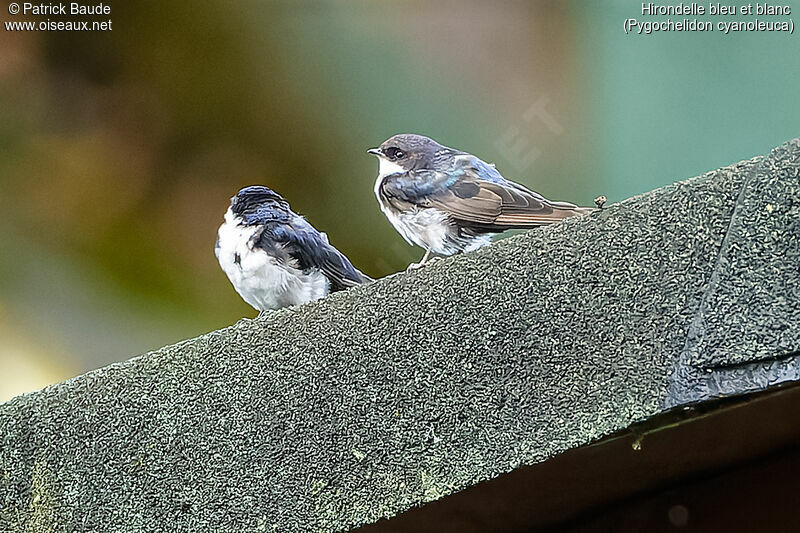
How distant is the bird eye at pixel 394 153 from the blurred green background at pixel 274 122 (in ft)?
1.61

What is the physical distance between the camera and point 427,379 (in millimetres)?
653

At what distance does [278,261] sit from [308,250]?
64 mm

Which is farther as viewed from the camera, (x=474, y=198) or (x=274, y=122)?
(x=274, y=122)

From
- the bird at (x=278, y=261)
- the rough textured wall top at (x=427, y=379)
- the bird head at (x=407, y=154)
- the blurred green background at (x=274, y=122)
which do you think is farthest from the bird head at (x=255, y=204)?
the rough textured wall top at (x=427, y=379)

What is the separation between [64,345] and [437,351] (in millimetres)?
1671

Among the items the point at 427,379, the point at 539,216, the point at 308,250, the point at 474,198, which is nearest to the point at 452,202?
the point at 474,198

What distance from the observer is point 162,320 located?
2004mm

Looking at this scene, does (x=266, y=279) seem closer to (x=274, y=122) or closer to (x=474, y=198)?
(x=474, y=198)

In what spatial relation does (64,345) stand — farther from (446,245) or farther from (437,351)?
(437,351)

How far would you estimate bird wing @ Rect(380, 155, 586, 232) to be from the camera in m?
1.17

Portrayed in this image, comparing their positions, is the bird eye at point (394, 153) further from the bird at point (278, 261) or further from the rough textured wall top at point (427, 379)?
the rough textured wall top at point (427, 379)

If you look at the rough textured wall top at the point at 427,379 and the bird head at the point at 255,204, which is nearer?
the rough textured wall top at the point at 427,379

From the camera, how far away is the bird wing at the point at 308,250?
1340 millimetres

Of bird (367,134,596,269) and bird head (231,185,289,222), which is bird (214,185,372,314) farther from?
bird (367,134,596,269)
